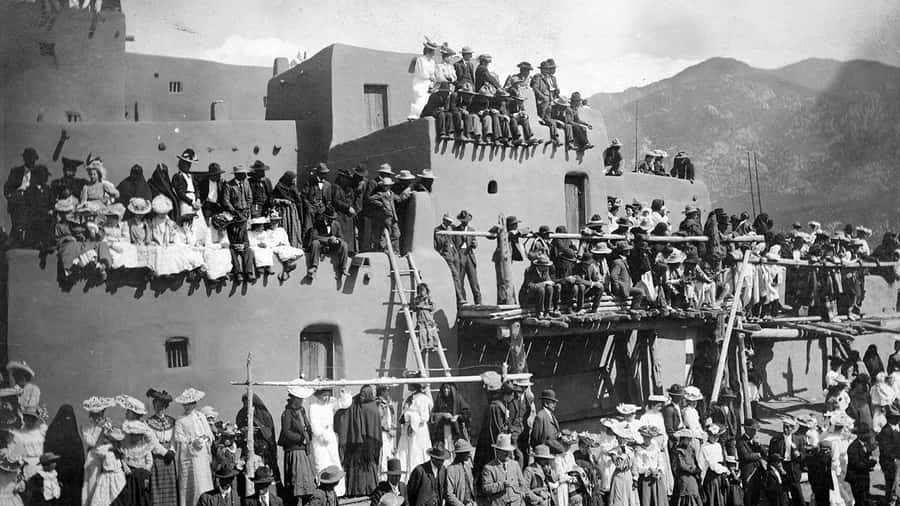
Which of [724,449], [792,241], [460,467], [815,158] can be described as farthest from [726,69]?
[460,467]

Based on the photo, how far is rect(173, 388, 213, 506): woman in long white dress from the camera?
1095 cm

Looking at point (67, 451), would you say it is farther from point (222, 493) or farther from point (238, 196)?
point (238, 196)

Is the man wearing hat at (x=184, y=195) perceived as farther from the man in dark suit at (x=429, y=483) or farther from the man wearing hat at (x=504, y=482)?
the man wearing hat at (x=504, y=482)

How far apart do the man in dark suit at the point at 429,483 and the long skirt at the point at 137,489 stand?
315 cm

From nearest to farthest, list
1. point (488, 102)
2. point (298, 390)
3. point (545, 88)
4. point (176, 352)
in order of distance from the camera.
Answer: point (298, 390) → point (176, 352) → point (488, 102) → point (545, 88)

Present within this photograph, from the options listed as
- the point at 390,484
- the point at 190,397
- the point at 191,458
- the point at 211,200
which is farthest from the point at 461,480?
the point at 211,200

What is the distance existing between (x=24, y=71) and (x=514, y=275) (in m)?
9.91

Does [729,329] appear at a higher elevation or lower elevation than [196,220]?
lower

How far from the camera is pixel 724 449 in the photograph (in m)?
13.7

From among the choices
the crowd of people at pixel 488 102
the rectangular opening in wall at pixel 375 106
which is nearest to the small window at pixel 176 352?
the crowd of people at pixel 488 102

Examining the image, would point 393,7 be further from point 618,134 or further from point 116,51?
point 618,134

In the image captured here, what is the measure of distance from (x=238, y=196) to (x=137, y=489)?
5.20 meters

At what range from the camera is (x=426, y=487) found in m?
10.1

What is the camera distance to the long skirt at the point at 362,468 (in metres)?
12.6
